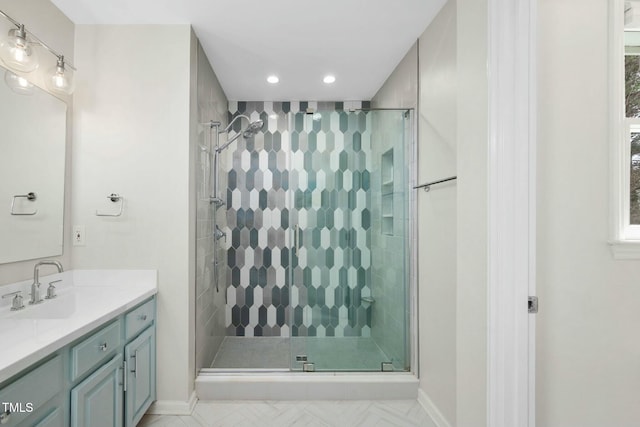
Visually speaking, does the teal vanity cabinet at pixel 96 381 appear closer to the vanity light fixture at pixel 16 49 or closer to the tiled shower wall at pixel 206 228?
the tiled shower wall at pixel 206 228

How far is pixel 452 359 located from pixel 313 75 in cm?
254

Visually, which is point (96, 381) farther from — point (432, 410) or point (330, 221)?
point (432, 410)

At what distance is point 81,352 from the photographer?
133cm

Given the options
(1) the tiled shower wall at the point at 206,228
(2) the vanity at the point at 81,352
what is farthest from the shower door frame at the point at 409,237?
(2) the vanity at the point at 81,352

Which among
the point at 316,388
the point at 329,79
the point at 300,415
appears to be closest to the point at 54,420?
the point at 300,415

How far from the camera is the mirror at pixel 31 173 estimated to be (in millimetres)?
1604

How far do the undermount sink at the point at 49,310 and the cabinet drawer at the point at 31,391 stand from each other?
16.8 inches

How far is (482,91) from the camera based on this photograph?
1.27 m

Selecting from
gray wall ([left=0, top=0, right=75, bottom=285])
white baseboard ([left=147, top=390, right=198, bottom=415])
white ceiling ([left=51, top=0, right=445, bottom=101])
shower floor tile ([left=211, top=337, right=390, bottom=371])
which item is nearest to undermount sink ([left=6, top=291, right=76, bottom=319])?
gray wall ([left=0, top=0, right=75, bottom=285])

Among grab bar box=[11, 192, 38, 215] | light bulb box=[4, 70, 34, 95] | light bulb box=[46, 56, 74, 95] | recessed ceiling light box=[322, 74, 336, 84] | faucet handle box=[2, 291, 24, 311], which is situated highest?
recessed ceiling light box=[322, 74, 336, 84]

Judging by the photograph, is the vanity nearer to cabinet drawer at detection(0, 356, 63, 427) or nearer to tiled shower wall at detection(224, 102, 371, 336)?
cabinet drawer at detection(0, 356, 63, 427)

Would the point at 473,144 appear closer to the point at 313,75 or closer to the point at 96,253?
the point at 313,75

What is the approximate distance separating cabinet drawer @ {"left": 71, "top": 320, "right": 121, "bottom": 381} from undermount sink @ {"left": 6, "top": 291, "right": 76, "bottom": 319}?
0.70 feet

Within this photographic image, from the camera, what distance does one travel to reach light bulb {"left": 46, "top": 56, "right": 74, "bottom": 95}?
185cm
